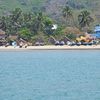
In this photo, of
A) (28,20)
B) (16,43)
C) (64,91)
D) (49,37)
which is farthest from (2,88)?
(28,20)

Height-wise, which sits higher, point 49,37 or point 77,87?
point 77,87

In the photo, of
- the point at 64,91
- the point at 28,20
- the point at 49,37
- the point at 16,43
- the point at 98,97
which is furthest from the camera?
the point at 28,20

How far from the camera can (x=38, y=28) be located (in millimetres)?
171250

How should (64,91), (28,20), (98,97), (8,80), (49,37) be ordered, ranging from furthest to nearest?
1. (28,20)
2. (49,37)
3. (8,80)
4. (64,91)
5. (98,97)

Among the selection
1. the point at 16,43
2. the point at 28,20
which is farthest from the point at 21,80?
the point at 28,20

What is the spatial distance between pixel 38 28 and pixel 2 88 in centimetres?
12859

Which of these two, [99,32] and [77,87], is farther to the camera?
[99,32]

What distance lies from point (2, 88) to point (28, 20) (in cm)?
13747

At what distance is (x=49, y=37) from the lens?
164 m

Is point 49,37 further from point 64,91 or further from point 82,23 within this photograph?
point 64,91

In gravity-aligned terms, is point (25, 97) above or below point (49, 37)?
above

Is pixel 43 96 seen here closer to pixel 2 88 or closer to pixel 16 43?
pixel 2 88

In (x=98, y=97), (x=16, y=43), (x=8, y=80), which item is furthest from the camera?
(x=16, y=43)

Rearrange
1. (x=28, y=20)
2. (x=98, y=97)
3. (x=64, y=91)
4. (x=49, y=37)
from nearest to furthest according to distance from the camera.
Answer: (x=98, y=97)
(x=64, y=91)
(x=49, y=37)
(x=28, y=20)
